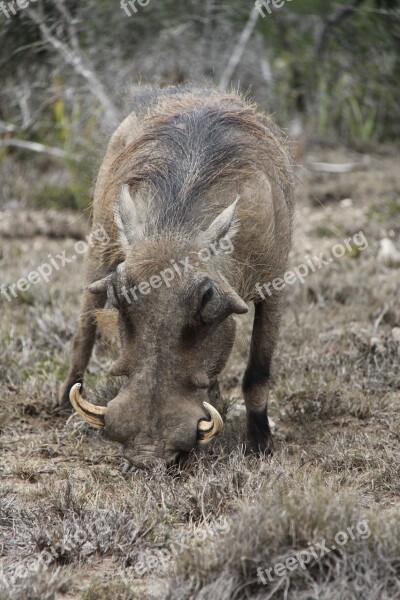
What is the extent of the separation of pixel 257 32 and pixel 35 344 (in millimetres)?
7057

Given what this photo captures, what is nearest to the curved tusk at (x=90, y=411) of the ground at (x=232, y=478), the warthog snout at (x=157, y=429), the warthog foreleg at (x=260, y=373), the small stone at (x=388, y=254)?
the warthog snout at (x=157, y=429)

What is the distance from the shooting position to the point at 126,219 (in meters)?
3.66

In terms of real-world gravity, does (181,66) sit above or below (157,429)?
below

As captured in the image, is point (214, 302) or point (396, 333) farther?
point (396, 333)

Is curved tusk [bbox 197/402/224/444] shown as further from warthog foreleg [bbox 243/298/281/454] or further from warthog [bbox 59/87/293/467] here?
warthog foreleg [bbox 243/298/281/454]

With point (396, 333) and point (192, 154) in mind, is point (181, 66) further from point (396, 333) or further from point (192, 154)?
point (192, 154)

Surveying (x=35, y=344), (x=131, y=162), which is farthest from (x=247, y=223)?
(x=35, y=344)

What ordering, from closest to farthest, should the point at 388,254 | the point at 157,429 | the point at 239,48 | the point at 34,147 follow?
the point at 157,429
the point at 388,254
the point at 34,147
the point at 239,48

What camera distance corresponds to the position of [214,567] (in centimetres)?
273

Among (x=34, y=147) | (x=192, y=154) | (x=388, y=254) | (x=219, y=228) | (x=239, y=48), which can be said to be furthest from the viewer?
(x=239, y=48)

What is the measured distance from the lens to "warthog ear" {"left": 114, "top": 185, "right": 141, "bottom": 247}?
143 inches

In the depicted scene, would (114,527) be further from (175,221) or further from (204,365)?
(175,221)

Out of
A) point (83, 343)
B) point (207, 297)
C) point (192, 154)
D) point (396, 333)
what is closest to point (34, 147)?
point (83, 343)

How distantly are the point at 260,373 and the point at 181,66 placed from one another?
6.59 metres
